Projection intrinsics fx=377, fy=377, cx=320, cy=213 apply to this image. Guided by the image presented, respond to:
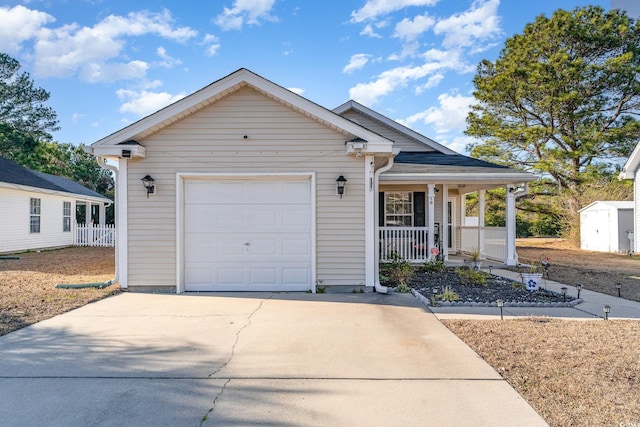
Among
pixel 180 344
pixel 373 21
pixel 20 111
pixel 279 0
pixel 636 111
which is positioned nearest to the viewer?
pixel 180 344

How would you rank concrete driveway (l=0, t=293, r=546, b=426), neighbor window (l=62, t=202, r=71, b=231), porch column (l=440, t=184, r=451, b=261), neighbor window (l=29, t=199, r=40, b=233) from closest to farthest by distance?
concrete driveway (l=0, t=293, r=546, b=426) → porch column (l=440, t=184, r=451, b=261) → neighbor window (l=29, t=199, r=40, b=233) → neighbor window (l=62, t=202, r=71, b=231)

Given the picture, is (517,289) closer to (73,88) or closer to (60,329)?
(60,329)

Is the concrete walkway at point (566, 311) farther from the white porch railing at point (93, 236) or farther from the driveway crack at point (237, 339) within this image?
the white porch railing at point (93, 236)

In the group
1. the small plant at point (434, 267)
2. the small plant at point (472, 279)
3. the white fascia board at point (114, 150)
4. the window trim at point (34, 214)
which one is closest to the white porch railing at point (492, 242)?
the small plant at point (434, 267)

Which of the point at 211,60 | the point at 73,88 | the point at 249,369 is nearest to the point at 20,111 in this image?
the point at 73,88

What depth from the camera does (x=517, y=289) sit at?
772 cm

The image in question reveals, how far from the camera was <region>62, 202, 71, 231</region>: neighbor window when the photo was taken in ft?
61.3

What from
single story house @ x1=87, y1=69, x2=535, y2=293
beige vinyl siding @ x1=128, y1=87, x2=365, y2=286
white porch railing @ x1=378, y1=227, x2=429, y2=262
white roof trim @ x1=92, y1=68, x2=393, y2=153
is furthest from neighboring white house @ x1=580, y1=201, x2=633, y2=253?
beige vinyl siding @ x1=128, y1=87, x2=365, y2=286

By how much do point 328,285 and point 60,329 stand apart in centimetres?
442

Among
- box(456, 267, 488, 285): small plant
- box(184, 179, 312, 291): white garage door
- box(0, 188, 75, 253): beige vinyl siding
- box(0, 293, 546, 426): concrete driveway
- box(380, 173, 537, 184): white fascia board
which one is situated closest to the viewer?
box(0, 293, 546, 426): concrete driveway

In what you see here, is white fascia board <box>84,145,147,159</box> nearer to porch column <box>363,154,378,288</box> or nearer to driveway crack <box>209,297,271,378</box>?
driveway crack <box>209,297,271,378</box>

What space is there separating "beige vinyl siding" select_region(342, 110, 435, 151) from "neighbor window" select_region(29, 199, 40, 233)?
14.0 m

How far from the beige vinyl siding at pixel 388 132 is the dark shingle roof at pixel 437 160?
0.28 metres

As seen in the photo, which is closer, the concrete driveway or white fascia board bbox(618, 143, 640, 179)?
the concrete driveway
